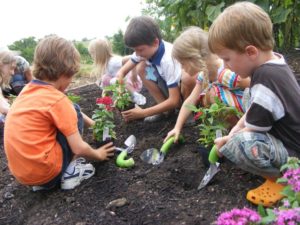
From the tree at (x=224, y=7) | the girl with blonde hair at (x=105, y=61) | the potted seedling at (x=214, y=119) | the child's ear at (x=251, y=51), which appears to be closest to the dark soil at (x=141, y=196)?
the potted seedling at (x=214, y=119)

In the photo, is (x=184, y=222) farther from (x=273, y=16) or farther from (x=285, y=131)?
(x=273, y=16)

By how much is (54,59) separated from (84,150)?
0.65 metres

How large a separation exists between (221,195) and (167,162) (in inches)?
26.1

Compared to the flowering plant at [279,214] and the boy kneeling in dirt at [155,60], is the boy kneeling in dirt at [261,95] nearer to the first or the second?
the flowering plant at [279,214]

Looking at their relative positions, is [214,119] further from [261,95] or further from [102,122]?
[102,122]

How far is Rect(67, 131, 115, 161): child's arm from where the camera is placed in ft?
8.83

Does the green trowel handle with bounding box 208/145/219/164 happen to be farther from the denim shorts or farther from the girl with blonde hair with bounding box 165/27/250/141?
the girl with blonde hair with bounding box 165/27/250/141

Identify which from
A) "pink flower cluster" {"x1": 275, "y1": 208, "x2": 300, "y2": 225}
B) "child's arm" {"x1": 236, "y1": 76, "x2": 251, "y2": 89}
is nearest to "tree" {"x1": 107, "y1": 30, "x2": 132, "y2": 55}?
"child's arm" {"x1": 236, "y1": 76, "x2": 251, "y2": 89}

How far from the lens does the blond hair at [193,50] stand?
2.93m

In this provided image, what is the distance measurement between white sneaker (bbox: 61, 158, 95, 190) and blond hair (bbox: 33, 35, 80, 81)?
2.08 ft

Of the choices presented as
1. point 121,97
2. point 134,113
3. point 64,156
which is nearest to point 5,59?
point 121,97

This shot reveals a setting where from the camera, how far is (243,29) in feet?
7.07

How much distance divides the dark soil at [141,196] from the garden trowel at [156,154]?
0.05m

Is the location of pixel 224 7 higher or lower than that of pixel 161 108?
higher
